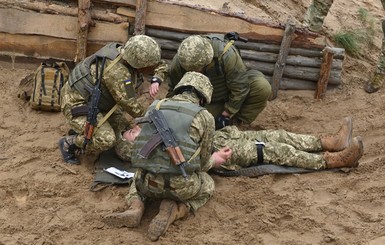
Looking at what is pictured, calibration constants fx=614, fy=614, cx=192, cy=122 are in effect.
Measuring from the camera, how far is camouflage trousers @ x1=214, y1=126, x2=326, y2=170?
21.0 feet

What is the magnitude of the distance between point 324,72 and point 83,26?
3159mm

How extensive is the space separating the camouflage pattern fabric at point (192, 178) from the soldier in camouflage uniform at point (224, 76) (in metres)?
0.95

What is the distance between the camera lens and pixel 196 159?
5.26 meters

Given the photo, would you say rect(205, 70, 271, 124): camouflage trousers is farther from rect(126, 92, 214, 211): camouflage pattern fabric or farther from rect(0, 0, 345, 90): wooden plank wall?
rect(126, 92, 214, 211): camouflage pattern fabric

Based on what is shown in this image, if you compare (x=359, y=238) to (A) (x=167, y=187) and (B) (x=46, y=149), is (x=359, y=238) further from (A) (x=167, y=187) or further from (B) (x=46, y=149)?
(B) (x=46, y=149)

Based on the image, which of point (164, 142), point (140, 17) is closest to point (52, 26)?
point (140, 17)

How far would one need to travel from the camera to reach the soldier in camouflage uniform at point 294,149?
637 cm

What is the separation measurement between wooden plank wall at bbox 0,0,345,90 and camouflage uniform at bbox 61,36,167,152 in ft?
5.02

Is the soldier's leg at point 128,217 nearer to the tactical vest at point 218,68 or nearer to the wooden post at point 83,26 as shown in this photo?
the tactical vest at point 218,68

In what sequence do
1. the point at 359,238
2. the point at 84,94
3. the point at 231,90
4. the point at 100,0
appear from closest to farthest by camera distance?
the point at 359,238 < the point at 84,94 < the point at 231,90 < the point at 100,0

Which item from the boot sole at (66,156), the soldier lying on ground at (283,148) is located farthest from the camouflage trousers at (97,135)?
the soldier lying on ground at (283,148)

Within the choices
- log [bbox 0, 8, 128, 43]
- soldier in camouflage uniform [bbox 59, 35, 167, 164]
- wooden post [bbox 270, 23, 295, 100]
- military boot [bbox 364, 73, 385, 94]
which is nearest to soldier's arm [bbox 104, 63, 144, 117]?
soldier in camouflage uniform [bbox 59, 35, 167, 164]

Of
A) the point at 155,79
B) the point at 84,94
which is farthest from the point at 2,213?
the point at 155,79

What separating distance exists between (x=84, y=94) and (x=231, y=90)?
5.42 ft
